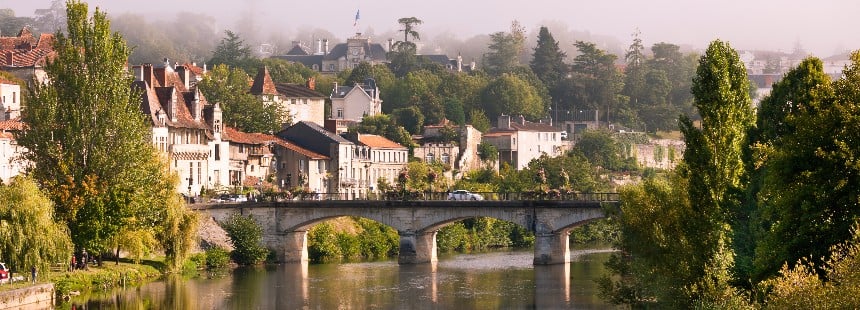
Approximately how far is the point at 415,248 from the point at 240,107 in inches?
1634

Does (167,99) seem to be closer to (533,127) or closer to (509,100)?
(533,127)

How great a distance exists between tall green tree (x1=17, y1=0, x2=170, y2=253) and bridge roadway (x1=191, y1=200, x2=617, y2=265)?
2051 centimetres

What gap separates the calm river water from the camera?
77.2 metres

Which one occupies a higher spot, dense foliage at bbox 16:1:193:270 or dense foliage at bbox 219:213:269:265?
dense foliage at bbox 16:1:193:270

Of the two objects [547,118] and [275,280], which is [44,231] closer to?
[275,280]

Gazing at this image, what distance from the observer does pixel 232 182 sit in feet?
408

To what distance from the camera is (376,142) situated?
144 meters

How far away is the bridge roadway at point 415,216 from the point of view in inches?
4021

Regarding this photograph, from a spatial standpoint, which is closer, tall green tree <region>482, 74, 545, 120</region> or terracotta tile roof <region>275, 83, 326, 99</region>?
terracotta tile roof <region>275, 83, 326, 99</region>

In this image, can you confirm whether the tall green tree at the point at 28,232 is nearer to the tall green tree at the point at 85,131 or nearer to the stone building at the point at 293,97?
the tall green tree at the point at 85,131

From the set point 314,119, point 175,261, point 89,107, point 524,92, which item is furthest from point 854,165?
point 524,92

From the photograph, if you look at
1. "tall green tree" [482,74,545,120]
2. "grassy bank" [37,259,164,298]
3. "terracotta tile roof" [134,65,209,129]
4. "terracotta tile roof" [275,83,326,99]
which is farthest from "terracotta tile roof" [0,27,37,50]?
"tall green tree" [482,74,545,120]

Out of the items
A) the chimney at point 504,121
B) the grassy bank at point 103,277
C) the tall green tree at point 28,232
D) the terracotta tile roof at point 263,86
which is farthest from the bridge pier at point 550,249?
the chimney at point 504,121

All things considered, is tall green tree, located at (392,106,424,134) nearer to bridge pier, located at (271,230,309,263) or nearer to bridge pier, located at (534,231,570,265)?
bridge pier, located at (271,230,309,263)
